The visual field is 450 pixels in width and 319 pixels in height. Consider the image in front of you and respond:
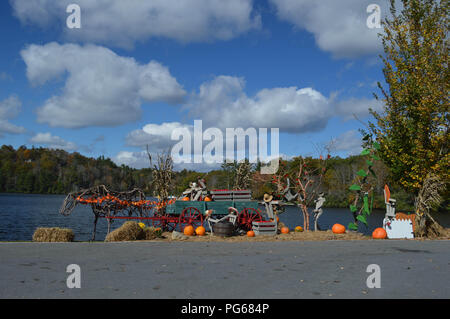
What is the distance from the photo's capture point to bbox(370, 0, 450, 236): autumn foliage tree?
17.2 meters

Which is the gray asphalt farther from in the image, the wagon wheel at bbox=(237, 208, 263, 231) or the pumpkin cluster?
the pumpkin cluster

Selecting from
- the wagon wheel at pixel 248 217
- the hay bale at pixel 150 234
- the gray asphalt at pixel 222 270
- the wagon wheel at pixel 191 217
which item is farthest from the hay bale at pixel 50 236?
the wagon wheel at pixel 248 217

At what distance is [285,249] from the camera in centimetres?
1220

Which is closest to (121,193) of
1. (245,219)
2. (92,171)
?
(245,219)

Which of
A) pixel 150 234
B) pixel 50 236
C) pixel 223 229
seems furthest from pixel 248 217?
Result: pixel 50 236

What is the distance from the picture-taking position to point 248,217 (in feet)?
56.5

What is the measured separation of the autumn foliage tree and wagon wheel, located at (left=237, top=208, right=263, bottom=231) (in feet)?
21.7

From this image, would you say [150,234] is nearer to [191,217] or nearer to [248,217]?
[191,217]

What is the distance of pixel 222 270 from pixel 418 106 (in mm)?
12988

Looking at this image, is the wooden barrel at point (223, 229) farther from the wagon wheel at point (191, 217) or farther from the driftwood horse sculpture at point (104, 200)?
the driftwood horse sculpture at point (104, 200)

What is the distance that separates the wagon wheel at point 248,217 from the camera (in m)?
17.2

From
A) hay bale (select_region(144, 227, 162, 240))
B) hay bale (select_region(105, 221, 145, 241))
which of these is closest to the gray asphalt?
hay bale (select_region(105, 221, 145, 241))
